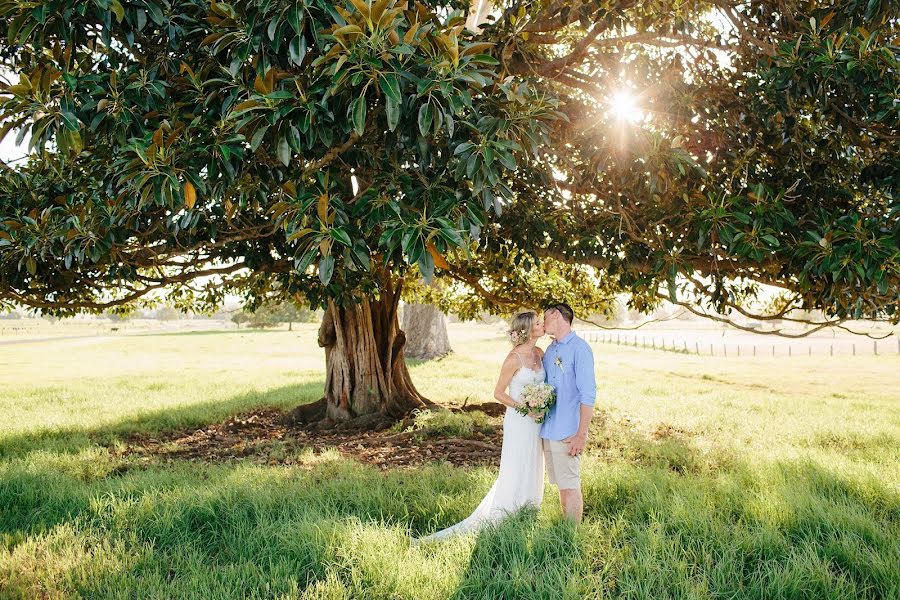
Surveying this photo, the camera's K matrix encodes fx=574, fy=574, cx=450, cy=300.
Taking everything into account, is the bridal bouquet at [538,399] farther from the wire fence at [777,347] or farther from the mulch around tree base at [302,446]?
the wire fence at [777,347]

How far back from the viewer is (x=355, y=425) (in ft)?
32.0

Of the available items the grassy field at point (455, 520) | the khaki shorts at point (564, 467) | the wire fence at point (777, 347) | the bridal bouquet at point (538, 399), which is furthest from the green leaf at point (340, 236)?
the wire fence at point (777, 347)

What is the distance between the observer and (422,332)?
23.6 meters

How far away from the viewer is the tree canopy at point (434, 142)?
2.84 metres

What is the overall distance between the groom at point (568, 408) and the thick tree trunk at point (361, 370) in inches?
232

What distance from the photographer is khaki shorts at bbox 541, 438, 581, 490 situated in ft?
14.4

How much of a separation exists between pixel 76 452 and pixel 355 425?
13.1 feet

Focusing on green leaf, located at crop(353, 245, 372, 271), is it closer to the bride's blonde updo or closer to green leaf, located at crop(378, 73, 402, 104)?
green leaf, located at crop(378, 73, 402, 104)

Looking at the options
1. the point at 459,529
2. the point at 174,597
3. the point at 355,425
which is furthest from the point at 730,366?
the point at 174,597

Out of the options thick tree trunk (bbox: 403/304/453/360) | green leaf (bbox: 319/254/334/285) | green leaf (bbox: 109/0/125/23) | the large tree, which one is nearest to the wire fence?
thick tree trunk (bbox: 403/304/453/360)

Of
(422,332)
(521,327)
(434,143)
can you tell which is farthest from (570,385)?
(422,332)

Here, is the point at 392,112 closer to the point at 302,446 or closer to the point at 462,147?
the point at 462,147

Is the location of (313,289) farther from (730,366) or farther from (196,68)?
(730,366)

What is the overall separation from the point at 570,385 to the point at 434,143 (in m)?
2.13
